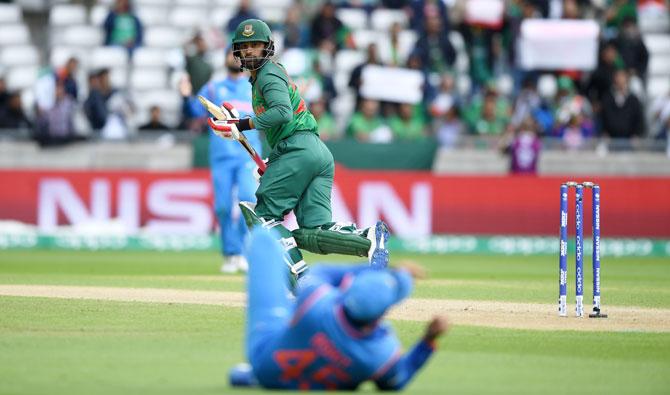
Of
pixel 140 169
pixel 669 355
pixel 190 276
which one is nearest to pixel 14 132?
pixel 140 169

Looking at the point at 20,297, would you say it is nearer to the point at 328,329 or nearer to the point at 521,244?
the point at 328,329

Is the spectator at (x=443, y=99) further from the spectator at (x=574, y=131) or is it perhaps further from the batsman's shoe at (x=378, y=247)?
the batsman's shoe at (x=378, y=247)

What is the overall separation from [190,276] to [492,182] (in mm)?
6672

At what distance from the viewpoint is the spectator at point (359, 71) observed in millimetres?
20406

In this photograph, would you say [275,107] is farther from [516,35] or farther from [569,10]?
[569,10]

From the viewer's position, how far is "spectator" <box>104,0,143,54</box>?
21.3m

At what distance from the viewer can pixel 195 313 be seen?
10039 millimetres

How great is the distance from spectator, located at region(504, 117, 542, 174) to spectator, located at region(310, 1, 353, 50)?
3644 mm

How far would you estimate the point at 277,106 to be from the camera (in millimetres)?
9734

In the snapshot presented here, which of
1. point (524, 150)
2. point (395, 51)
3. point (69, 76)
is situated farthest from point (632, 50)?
point (69, 76)

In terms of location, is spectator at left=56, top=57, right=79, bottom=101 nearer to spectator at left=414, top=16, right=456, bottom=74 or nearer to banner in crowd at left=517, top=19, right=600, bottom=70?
spectator at left=414, top=16, right=456, bottom=74

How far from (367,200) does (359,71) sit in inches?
89.5

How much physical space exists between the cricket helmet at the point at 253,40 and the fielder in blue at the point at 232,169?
3.51m

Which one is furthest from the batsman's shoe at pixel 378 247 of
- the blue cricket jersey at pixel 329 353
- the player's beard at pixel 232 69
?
the player's beard at pixel 232 69
